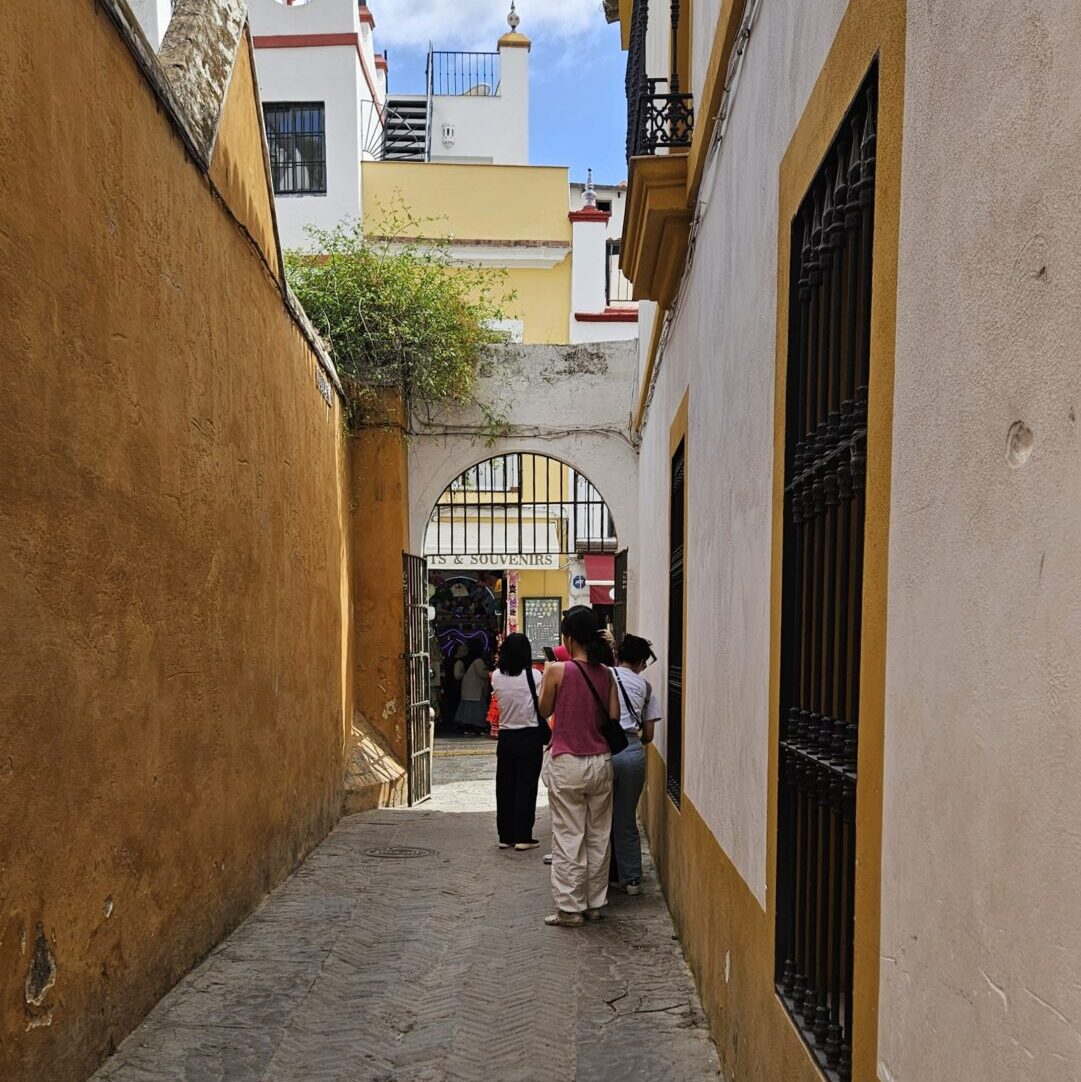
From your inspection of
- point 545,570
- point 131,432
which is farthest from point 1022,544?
point 545,570

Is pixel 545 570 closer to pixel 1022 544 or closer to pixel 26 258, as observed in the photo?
pixel 26 258

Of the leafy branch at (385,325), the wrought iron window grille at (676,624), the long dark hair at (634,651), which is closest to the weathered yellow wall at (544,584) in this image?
the leafy branch at (385,325)

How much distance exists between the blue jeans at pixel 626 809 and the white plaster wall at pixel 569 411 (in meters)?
5.68

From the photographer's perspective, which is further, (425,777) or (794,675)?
(425,777)

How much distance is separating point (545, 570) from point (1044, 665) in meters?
23.5

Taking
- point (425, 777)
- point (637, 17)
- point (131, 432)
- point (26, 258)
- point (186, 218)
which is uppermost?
point (637, 17)

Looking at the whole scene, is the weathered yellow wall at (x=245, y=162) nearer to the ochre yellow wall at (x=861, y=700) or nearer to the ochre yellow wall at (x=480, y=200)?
the ochre yellow wall at (x=861, y=700)

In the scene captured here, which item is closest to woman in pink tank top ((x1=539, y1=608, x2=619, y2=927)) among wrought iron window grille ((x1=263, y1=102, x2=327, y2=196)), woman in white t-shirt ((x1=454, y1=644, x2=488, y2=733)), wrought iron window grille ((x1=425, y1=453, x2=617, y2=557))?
wrought iron window grille ((x1=425, y1=453, x2=617, y2=557))

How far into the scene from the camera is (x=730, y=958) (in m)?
4.61

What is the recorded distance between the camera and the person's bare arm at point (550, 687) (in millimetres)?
7336

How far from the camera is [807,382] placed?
11.9 feet

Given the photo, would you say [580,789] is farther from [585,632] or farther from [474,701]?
[474,701]

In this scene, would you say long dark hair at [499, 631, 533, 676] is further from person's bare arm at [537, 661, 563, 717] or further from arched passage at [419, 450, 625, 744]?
arched passage at [419, 450, 625, 744]

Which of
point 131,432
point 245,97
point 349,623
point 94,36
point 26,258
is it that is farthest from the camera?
point 349,623
